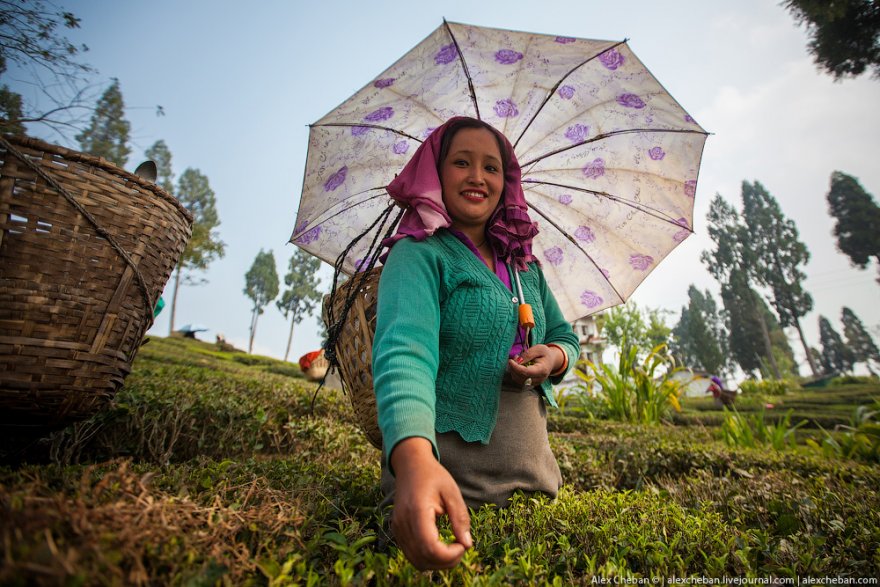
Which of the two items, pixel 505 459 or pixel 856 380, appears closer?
pixel 505 459

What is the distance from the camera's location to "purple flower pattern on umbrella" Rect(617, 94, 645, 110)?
2.50 meters

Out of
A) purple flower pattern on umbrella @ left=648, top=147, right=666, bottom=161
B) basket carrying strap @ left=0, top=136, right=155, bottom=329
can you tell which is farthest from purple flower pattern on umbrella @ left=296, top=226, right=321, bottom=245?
purple flower pattern on umbrella @ left=648, top=147, right=666, bottom=161

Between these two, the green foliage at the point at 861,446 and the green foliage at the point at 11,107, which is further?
the green foliage at the point at 861,446

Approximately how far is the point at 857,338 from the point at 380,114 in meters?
73.7

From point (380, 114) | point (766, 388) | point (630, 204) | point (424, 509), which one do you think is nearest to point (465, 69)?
point (380, 114)

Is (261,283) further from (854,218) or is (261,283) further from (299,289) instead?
(854,218)

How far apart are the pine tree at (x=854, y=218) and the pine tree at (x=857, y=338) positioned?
24.2 m

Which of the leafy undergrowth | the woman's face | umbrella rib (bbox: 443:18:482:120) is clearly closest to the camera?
the leafy undergrowth

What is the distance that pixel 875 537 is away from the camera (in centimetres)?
145

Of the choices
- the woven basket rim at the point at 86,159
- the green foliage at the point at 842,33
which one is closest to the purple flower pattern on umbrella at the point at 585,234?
the woven basket rim at the point at 86,159

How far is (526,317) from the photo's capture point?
1.68 metres

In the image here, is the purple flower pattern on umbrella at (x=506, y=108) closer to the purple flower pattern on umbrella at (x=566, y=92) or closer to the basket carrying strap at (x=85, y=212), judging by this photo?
the purple flower pattern on umbrella at (x=566, y=92)

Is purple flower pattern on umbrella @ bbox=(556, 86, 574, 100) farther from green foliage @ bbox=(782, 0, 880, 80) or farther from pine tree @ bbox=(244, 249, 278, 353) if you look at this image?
pine tree @ bbox=(244, 249, 278, 353)

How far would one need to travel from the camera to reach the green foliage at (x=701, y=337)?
43344 mm
